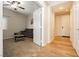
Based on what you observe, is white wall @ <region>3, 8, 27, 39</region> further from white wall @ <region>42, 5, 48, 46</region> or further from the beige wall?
white wall @ <region>42, 5, 48, 46</region>

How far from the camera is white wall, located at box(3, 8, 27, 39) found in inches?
60.4

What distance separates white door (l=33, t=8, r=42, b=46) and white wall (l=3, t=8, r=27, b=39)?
0.68ft

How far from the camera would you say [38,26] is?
1777 millimetres

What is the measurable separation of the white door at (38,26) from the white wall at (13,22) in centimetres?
21

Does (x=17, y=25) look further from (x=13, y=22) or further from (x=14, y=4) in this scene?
(x=14, y=4)

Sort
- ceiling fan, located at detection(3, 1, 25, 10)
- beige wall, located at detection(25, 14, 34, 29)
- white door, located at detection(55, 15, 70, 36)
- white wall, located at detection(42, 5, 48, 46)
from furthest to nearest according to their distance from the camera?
white door, located at detection(55, 15, 70, 36) < white wall, located at detection(42, 5, 48, 46) < beige wall, located at detection(25, 14, 34, 29) < ceiling fan, located at detection(3, 1, 25, 10)

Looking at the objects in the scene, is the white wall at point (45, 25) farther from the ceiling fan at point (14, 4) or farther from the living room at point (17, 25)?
the ceiling fan at point (14, 4)

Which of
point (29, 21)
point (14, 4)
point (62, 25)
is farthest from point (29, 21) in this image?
point (62, 25)

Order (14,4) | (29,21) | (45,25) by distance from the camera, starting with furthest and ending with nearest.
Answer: (45,25), (29,21), (14,4)

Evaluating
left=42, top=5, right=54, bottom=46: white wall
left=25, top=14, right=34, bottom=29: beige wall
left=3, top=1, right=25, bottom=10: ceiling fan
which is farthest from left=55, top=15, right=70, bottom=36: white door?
left=3, top=1, right=25, bottom=10: ceiling fan

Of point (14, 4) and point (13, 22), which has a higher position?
point (14, 4)

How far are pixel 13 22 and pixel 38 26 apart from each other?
1.52 feet

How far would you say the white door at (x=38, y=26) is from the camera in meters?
1.73

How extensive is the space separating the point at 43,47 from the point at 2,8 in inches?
A: 40.9
